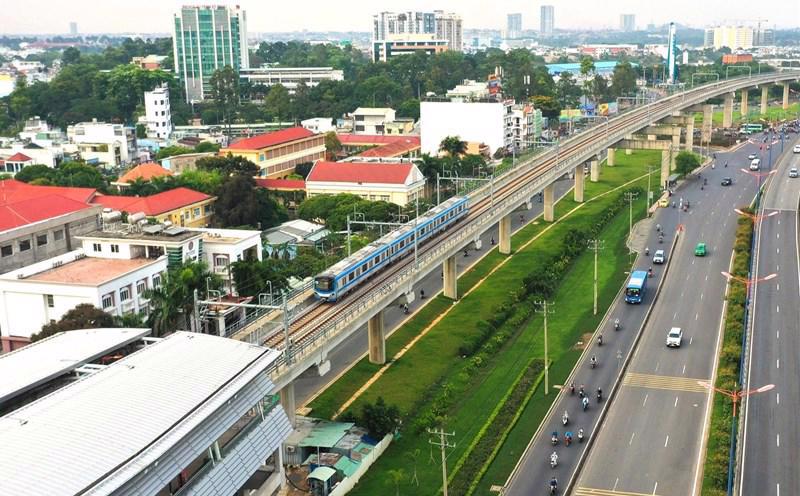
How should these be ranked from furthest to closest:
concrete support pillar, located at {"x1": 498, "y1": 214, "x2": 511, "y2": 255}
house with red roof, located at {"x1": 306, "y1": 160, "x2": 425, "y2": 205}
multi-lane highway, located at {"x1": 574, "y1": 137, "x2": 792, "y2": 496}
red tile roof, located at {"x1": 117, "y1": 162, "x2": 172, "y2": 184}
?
red tile roof, located at {"x1": 117, "y1": 162, "x2": 172, "y2": 184}, house with red roof, located at {"x1": 306, "y1": 160, "x2": 425, "y2": 205}, concrete support pillar, located at {"x1": 498, "y1": 214, "x2": 511, "y2": 255}, multi-lane highway, located at {"x1": 574, "y1": 137, "x2": 792, "y2": 496}

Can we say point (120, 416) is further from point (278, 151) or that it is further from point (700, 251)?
point (278, 151)

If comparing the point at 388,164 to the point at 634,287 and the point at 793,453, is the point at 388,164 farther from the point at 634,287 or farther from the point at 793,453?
the point at 793,453

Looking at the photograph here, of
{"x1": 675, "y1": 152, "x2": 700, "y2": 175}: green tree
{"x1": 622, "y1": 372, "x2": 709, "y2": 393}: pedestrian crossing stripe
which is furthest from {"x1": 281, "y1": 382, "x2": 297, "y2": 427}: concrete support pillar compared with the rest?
{"x1": 675, "y1": 152, "x2": 700, "y2": 175}: green tree

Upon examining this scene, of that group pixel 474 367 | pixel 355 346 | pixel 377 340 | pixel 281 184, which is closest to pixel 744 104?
pixel 281 184

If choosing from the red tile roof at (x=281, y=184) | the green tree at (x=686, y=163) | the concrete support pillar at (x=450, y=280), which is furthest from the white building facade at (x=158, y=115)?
the concrete support pillar at (x=450, y=280)

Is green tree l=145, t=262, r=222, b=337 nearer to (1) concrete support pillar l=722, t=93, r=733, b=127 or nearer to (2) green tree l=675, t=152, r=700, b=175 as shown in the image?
(2) green tree l=675, t=152, r=700, b=175
